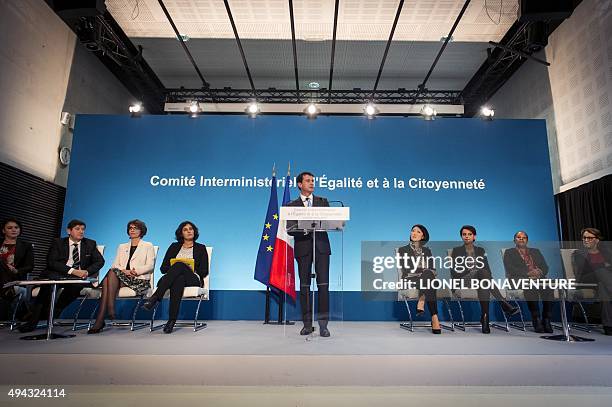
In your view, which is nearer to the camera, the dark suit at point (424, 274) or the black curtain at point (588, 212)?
the dark suit at point (424, 274)

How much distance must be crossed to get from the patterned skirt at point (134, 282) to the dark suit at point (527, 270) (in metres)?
4.10

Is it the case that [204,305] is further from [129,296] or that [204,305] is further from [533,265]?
[533,265]

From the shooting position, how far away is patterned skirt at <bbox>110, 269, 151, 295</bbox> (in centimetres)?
420

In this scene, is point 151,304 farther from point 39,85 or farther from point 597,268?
point 597,268

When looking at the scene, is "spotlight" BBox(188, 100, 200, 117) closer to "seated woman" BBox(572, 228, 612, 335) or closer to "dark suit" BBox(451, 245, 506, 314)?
"dark suit" BBox(451, 245, 506, 314)

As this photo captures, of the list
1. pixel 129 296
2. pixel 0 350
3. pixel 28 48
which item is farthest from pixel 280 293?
pixel 28 48

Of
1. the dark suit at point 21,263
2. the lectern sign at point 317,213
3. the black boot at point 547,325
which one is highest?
the lectern sign at point 317,213

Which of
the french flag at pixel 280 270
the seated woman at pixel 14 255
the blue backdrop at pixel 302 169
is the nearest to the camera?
the seated woman at pixel 14 255

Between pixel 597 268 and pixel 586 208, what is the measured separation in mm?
1537

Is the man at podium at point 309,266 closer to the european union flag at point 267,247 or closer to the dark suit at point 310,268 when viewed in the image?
the dark suit at point 310,268

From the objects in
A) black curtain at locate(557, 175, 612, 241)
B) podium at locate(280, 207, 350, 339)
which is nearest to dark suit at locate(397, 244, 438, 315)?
podium at locate(280, 207, 350, 339)

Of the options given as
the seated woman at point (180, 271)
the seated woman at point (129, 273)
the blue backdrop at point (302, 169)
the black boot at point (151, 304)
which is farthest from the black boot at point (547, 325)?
the seated woman at point (129, 273)

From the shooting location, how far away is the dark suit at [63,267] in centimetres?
410

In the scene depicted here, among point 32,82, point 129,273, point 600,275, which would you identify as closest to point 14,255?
point 129,273
